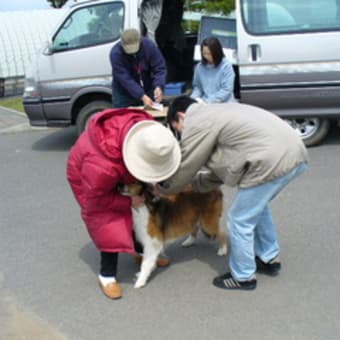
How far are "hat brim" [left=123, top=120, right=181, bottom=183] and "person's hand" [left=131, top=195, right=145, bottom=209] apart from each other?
33cm

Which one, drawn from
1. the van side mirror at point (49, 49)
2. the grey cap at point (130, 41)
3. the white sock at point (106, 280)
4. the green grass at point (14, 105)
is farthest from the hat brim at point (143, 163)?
the green grass at point (14, 105)

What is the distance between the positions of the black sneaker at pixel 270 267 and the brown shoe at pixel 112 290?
101cm

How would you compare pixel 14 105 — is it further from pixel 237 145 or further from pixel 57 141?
pixel 237 145

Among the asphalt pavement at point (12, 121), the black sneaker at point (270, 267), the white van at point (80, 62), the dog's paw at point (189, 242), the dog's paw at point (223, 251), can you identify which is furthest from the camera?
the asphalt pavement at point (12, 121)

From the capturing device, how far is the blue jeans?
3.27m

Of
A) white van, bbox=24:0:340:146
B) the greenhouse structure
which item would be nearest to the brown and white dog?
white van, bbox=24:0:340:146

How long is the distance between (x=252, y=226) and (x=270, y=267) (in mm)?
537

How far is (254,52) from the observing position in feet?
22.0

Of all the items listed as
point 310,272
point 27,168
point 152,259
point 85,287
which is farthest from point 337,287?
point 27,168

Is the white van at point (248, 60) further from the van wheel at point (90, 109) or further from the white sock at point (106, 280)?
the white sock at point (106, 280)

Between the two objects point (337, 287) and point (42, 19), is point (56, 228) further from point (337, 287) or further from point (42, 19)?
point (42, 19)

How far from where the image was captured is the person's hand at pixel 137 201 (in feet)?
11.5

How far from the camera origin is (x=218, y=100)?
6438 mm

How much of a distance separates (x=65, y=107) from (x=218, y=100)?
228 cm
